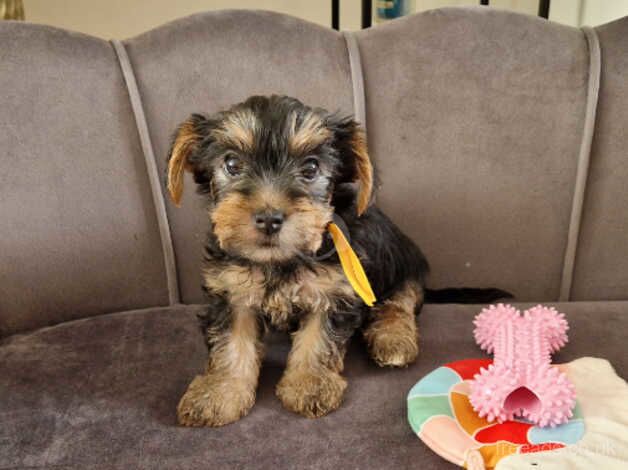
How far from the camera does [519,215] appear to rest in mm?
2777

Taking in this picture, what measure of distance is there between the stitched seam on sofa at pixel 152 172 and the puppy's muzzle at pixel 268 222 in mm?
1132

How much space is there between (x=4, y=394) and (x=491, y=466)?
1436mm

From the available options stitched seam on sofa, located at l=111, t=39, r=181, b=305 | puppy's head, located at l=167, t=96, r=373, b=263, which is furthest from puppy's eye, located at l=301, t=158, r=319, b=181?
stitched seam on sofa, located at l=111, t=39, r=181, b=305

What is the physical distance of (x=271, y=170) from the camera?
1.79 metres

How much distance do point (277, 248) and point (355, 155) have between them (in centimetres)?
48

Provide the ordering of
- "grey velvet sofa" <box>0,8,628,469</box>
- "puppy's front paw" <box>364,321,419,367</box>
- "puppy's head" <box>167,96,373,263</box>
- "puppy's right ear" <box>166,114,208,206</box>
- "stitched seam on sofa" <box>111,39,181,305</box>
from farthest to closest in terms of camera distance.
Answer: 1. "stitched seam on sofa" <box>111,39,181,305</box>
2. "grey velvet sofa" <box>0,8,628,469</box>
3. "puppy's front paw" <box>364,321,419,367</box>
4. "puppy's right ear" <box>166,114,208,206</box>
5. "puppy's head" <box>167,96,373,263</box>

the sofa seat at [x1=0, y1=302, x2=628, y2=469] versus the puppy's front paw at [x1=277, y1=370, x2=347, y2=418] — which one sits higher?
the puppy's front paw at [x1=277, y1=370, x2=347, y2=418]

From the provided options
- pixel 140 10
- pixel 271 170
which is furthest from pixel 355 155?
pixel 140 10

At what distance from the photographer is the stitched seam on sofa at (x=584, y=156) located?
263 centimetres

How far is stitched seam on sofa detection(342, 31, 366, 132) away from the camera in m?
2.67

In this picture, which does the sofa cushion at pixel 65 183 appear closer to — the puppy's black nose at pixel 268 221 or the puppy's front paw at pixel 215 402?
the puppy's front paw at pixel 215 402

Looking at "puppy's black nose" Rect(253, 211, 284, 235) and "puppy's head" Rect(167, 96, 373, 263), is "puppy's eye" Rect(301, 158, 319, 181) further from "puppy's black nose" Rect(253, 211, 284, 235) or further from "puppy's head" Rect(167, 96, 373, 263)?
"puppy's black nose" Rect(253, 211, 284, 235)

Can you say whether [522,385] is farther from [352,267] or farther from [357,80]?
[357,80]

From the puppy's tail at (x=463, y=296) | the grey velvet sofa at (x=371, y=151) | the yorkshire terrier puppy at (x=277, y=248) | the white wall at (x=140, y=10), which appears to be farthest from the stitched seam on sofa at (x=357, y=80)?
the white wall at (x=140, y=10)
